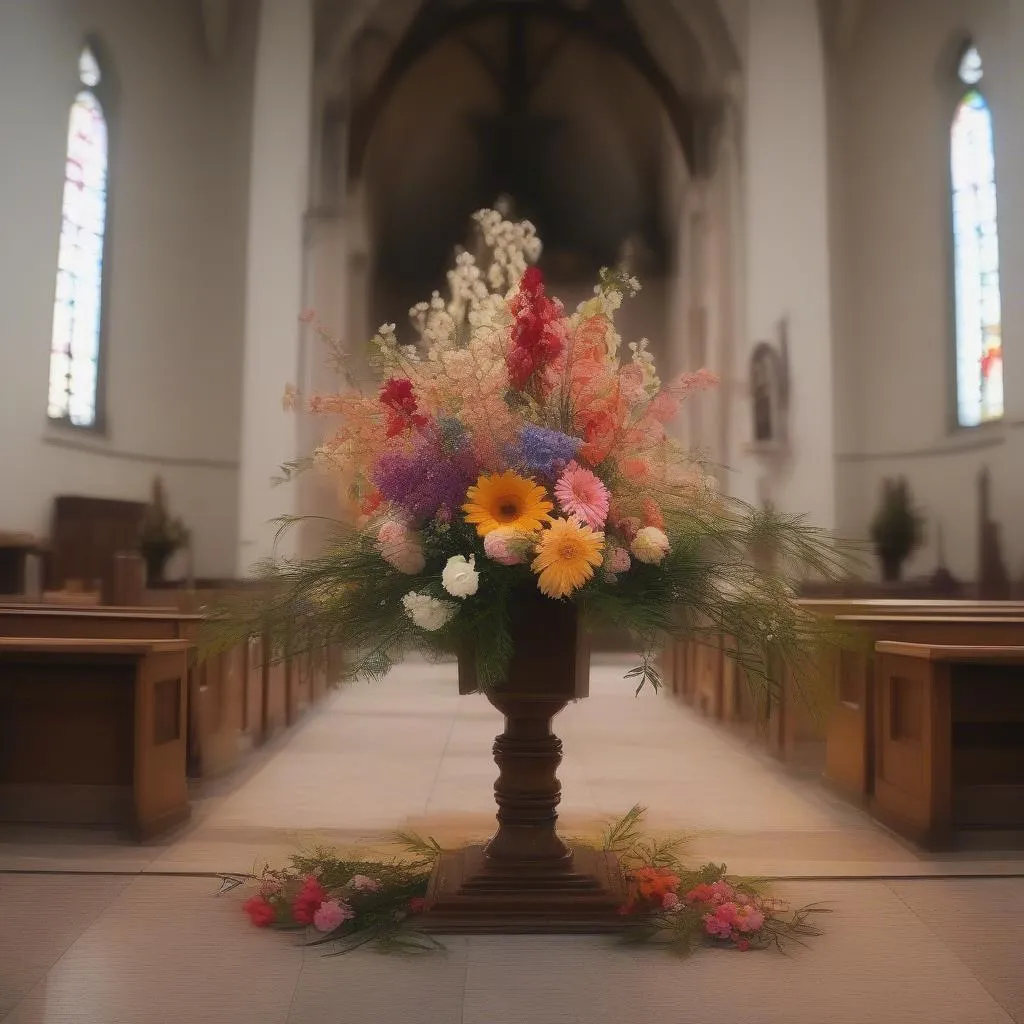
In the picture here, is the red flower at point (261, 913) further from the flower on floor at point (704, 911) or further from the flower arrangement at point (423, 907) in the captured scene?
the flower on floor at point (704, 911)

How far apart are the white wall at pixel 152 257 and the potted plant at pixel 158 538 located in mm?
246

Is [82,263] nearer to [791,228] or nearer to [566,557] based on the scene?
[791,228]

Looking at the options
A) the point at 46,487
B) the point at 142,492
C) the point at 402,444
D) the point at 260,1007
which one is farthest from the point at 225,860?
the point at 142,492

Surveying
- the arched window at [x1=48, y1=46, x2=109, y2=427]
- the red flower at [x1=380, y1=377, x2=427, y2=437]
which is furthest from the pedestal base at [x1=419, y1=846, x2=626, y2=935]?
the arched window at [x1=48, y1=46, x2=109, y2=427]

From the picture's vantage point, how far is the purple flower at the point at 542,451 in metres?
2.12

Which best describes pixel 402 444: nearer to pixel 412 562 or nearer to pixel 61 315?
pixel 412 562

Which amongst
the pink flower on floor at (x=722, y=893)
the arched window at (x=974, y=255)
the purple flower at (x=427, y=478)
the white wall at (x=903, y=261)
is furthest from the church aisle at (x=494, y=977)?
the arched window at (x=974, y=255)

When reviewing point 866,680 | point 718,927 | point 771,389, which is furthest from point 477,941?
point 771,389

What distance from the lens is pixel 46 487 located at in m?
8.23

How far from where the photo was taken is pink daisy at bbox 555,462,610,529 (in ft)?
6.82

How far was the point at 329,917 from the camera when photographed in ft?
7.36

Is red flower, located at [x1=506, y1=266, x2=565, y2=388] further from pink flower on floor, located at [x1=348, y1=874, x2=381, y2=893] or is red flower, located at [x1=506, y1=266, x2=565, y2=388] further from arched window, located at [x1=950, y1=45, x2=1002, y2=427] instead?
arched window, located at [x1=950, y1=45, x2=1002, y2=427]

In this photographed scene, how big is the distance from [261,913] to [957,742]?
204 centimetres

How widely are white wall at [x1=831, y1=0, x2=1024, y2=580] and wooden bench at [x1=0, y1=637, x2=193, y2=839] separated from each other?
659cm
